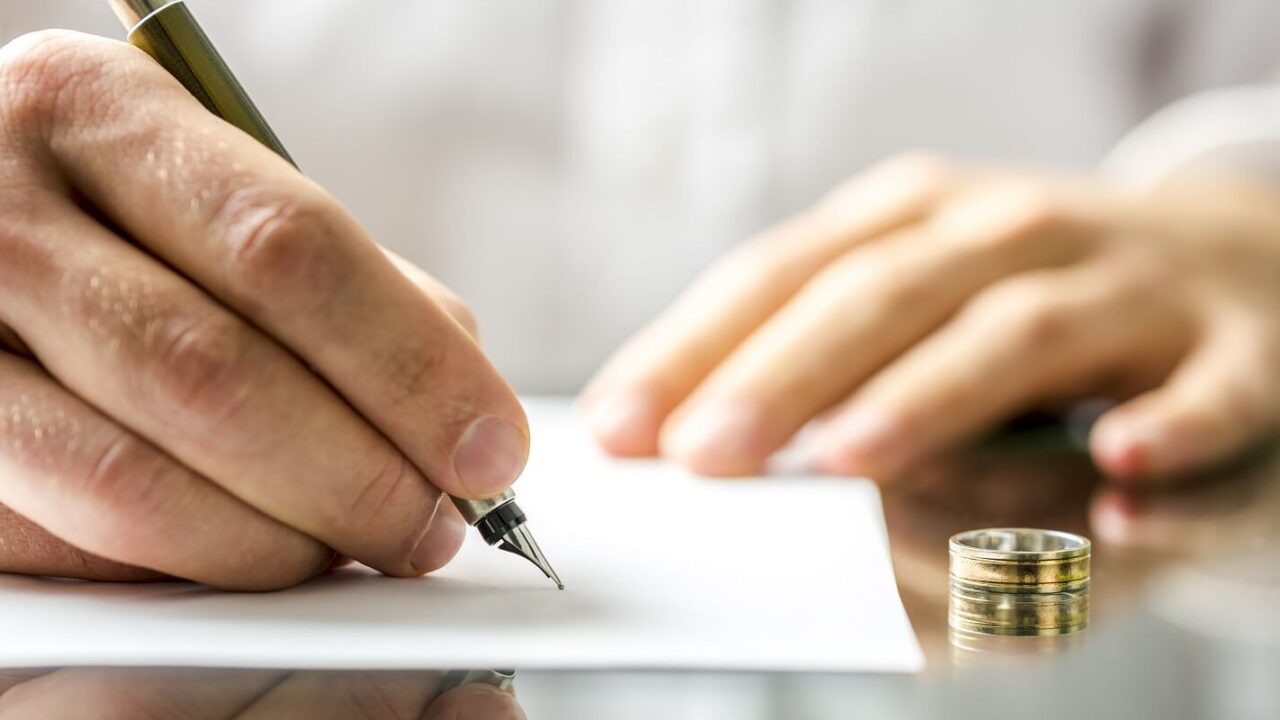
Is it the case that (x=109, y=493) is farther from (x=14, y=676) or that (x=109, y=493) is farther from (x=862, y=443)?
(x=862, y=443)

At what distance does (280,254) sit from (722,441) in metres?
A: 0.33

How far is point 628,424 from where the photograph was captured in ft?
2.19

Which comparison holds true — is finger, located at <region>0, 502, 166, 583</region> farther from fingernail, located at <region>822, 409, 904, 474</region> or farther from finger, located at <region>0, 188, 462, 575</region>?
fingernail, located at <region>822, 409, 904, 474</region>

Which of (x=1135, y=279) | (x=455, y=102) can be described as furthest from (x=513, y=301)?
(x=1135, y=279)

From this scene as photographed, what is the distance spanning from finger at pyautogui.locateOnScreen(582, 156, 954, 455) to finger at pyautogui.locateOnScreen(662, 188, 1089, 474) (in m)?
0.01

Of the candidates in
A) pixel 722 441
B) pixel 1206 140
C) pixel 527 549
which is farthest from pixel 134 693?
pixel 1206 140

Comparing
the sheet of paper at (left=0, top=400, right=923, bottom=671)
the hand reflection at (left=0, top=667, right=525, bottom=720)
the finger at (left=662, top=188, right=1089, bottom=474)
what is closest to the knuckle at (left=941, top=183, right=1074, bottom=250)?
the finger at (left=662, top=188, right=1089, bottom=474)

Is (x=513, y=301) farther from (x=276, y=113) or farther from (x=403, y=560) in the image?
(x=403, y=560)

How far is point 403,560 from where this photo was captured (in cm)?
37

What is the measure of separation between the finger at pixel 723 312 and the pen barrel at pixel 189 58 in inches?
13.6

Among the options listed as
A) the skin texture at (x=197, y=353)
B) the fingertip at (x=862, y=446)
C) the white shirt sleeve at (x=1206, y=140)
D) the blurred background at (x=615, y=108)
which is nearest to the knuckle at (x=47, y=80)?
the skin texture at (x=197, y=353)

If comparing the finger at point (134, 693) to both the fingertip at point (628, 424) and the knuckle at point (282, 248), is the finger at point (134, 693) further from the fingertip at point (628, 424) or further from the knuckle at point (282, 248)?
the fingertip at point (628, 424)

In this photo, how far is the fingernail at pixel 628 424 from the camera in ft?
2.17

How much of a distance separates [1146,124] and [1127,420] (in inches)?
31.7
